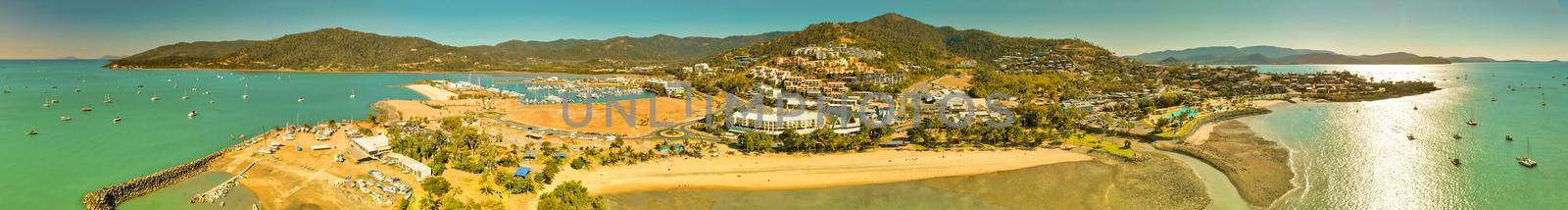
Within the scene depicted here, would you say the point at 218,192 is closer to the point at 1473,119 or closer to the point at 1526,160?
the point at 1526,160

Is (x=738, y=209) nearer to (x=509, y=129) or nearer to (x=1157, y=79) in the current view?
(x=509, y=129)

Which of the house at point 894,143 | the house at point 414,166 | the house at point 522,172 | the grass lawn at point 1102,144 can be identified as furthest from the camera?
the house at point 894,143

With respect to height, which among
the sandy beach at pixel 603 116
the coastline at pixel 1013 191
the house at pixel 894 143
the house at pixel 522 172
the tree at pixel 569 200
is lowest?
the coastline at pixel 1013 191

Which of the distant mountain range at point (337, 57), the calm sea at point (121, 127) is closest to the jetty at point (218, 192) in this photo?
the calm sea at point (121, 127)

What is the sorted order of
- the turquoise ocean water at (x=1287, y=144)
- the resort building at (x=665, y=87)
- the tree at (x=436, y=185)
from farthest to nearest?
the resort building at (x=665, y=87) < the turquoise ocean water at (x=1287, y=144) < the tree at (x=436, y=185)

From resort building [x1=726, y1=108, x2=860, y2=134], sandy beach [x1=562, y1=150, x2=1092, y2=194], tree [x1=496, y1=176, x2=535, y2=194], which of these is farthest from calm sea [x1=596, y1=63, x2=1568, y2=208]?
resort building [x1=726, y1=108, x2=860, y2=134]

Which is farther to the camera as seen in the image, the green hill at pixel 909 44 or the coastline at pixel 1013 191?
the green hill at pixel 909 44

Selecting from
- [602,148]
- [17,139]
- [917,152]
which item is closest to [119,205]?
[602,148]

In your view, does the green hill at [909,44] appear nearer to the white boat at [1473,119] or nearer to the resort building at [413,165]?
the white boat at [1473,119]
